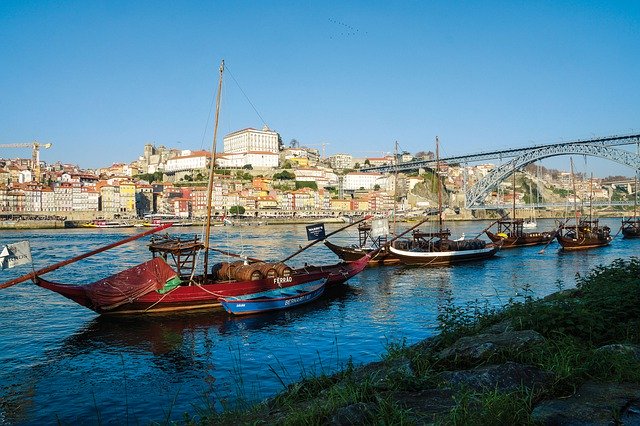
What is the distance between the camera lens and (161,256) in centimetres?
1686

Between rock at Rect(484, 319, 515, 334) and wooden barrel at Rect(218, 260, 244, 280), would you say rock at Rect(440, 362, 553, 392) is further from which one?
wooden barrel at Rect(218, 260, 244, 280)

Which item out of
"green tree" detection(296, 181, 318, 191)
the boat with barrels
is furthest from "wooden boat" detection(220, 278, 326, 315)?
"green tree" detection(296, 181, 318, 191)

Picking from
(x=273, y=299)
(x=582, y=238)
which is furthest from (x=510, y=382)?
(x=582, y=238)

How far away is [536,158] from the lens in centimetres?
7406

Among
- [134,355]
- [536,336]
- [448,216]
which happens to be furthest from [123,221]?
[536,336]

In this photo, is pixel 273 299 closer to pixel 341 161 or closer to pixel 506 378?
pixel 506 378

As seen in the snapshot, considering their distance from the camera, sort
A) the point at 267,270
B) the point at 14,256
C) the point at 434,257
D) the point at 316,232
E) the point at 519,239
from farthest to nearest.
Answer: the point at 519,239 < the point at 434,257 < the point at 316,232 < the point at 267,270 < the point at 14,256

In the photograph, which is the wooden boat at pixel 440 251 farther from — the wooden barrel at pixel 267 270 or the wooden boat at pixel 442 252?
the wooden barrel at pixel 267 270

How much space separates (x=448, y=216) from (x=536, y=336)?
103467mm

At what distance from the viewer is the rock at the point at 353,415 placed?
4.02 meters

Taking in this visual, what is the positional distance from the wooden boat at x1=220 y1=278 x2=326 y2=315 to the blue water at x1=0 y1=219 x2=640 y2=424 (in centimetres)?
36

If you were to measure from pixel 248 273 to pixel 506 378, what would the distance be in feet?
43.2

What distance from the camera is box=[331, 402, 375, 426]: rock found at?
4018 millimetres

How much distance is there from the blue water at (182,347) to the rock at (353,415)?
199 cm
